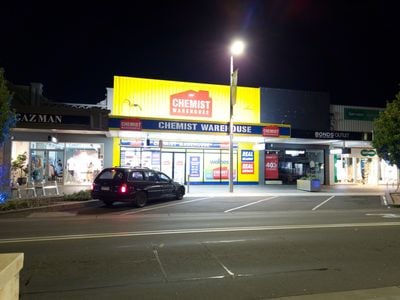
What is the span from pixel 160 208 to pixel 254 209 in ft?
13.0

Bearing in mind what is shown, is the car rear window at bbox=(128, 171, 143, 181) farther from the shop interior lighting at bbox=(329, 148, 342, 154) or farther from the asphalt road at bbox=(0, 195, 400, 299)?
the shop interior lighting at bbox=(329, 148, 342, 154)

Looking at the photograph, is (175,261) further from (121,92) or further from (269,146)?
(269,146)

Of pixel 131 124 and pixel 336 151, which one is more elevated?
pixel 131 124

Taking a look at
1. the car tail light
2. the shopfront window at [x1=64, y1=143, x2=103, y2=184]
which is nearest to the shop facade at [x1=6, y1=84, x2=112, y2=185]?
the shopfront window at [x1=64, y1=143, x2=103, y2=184]

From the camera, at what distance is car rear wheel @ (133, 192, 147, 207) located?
53.6ft

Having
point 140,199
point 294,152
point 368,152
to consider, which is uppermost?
point 368,152

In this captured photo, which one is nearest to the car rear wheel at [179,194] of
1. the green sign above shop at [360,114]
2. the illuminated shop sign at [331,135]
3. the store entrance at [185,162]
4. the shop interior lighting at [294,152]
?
the store entrance at [185,162]

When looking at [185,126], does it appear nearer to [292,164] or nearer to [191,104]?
[191,104]

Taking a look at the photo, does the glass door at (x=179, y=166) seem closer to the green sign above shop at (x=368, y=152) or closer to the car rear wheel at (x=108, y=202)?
the car rear wheel at (x=108, y=202)

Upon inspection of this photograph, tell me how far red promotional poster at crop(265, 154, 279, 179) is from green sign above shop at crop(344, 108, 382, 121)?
24.6ft

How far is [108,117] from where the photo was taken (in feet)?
74.1

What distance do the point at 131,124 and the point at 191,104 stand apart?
6055 millimetres

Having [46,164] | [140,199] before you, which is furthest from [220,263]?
[46,164]

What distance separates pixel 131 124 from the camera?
2256cm
